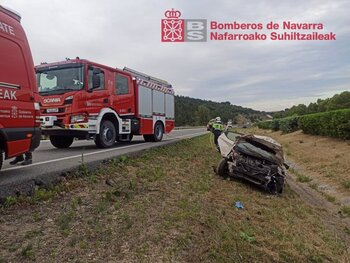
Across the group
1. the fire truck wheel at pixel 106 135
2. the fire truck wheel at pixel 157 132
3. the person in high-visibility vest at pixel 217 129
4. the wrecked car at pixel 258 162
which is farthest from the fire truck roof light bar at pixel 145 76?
the wrecked car at pixel 258 162

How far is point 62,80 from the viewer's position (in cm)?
972

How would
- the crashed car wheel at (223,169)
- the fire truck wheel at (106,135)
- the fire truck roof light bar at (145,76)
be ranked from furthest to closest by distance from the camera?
the fire truck roof light bar at (145,76), the fire truck wheel at (106,135), the crashed car wheel at (223,169)

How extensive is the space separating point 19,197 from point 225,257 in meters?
2.97

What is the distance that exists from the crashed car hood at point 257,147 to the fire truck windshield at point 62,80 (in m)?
4.82

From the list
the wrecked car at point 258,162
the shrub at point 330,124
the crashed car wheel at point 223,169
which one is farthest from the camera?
the shrub at point 330,124

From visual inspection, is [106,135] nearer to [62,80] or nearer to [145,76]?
[62,80]

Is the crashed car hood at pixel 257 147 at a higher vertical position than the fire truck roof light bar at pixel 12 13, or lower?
lower

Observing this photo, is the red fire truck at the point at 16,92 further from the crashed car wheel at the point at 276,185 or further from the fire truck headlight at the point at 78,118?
the crashed car wheel at the point at 276,185

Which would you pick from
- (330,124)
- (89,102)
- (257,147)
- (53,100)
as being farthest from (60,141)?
(330,124)

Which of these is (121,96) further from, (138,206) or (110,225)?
(110,225)

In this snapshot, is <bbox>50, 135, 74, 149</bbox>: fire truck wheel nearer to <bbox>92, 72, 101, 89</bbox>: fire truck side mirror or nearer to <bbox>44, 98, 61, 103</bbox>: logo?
<bbox>44, 98, 61, 103</bbox>: logo

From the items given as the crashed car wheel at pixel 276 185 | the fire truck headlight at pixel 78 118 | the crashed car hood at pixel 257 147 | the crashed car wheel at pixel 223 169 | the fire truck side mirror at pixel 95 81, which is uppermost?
the fire truck side mirror at pixel 95 81

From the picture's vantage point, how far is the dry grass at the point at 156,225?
3799mm

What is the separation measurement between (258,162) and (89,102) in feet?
17.3
